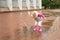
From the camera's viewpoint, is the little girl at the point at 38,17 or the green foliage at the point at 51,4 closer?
the little girl at the point at 38,17

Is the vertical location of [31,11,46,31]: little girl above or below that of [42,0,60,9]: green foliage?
above

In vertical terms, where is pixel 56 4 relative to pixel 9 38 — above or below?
below

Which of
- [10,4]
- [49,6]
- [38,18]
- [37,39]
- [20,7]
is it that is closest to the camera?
[37,39]

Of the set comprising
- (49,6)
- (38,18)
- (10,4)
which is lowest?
(49,6)

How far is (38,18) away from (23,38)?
2.15m

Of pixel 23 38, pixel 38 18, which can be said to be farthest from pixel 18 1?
pixel 23 38

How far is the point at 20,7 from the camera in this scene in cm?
3155

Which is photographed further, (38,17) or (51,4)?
(51,4)

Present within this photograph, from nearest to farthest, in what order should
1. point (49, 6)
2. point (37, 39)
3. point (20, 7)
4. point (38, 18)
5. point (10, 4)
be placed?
point (37, 39) < point (38, 18) < point (10, 4) < point (20, 7) < point (49, 6)

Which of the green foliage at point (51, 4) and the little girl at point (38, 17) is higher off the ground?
the little girl at point (38, 17)

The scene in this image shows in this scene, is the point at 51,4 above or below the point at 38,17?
below

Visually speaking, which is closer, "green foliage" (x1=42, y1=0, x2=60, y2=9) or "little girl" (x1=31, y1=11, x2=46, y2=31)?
"little girl" (x1=31, y1=11, x2=46, y2=31)

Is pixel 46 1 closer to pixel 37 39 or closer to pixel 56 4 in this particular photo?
pixel 56 4

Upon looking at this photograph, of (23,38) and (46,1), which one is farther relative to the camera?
(46,1)
